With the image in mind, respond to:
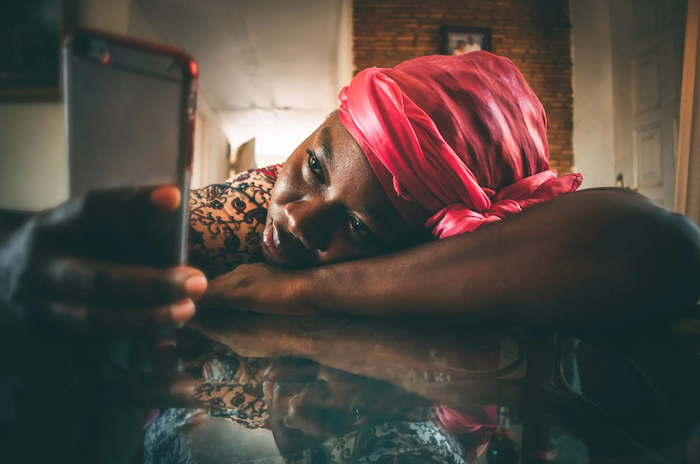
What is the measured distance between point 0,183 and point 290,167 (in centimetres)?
39

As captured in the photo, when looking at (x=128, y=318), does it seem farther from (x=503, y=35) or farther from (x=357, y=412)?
(x=503, y=35)

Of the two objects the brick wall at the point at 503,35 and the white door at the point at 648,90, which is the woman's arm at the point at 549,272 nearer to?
the white door at the point at 648,90

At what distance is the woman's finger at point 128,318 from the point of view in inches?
9.1

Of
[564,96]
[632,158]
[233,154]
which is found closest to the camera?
[632,158]

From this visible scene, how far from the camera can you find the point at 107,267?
23 cm

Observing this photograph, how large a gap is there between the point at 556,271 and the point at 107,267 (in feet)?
1.22

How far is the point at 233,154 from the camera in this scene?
450 centimetres

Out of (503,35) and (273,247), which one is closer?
(273,247)

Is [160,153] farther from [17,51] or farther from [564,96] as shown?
[564,96]

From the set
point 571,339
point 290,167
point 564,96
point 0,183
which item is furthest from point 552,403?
point 564,96

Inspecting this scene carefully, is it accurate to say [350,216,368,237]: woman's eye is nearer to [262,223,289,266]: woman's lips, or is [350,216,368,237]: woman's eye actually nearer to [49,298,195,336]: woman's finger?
[262,223,289,266]: woman's lips

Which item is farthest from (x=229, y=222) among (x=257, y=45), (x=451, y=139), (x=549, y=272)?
(x=257, y=45)

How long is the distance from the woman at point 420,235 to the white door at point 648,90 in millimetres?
2100

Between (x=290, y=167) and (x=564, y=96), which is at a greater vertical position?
(x=564, y=96)
